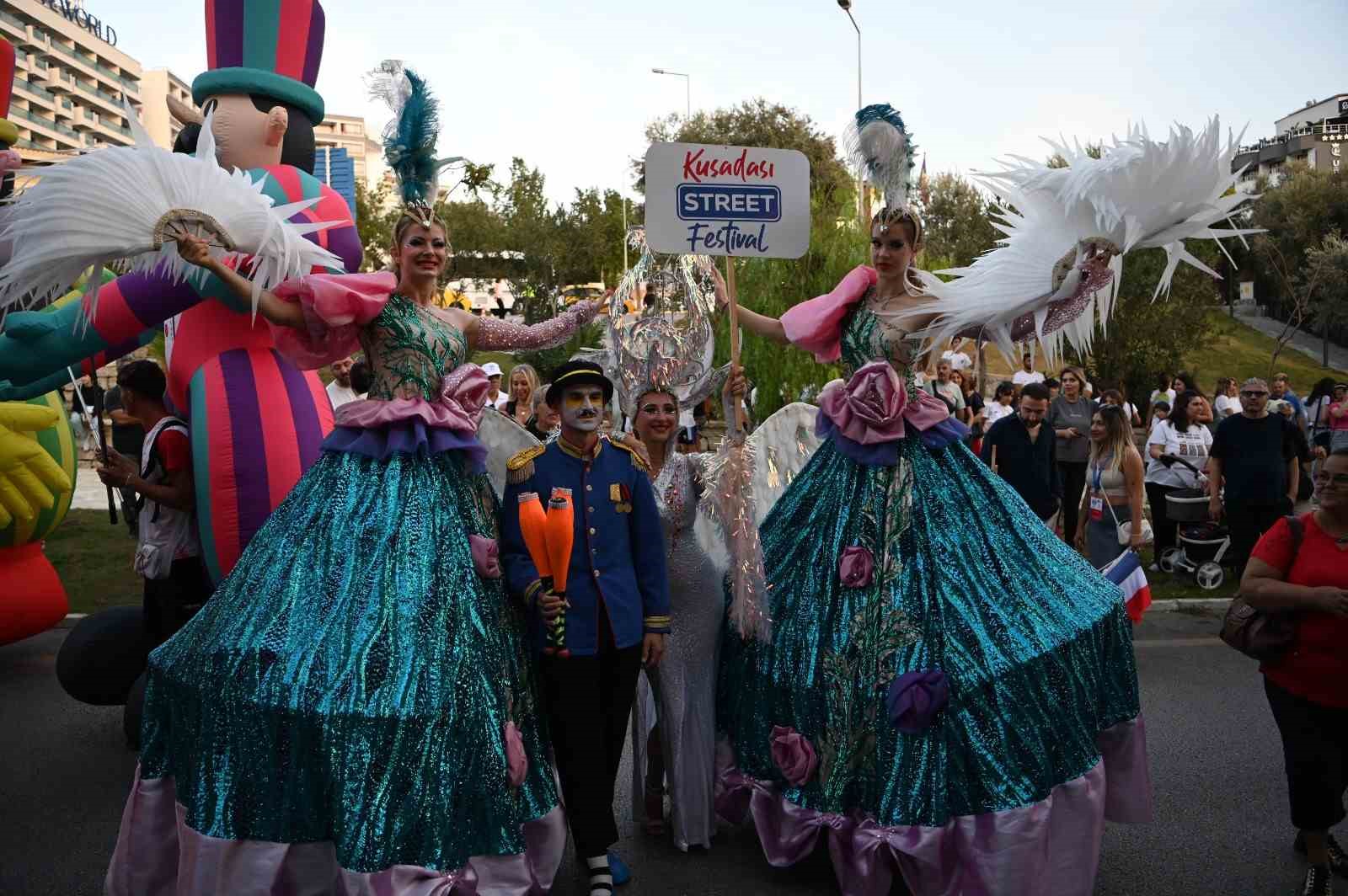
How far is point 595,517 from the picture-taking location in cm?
383

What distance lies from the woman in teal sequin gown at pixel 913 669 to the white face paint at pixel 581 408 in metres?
0.92

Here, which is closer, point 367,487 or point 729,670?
point 367,487

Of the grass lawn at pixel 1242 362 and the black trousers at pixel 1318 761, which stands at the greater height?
the grass lawn at pixel 1242 362

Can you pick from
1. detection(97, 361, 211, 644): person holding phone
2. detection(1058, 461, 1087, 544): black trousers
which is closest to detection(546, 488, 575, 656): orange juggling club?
detection(97, 361, 211, 644): person holding phone

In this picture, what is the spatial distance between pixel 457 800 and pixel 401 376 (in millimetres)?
1449

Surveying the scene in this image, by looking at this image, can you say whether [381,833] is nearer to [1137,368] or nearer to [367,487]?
[367,487]

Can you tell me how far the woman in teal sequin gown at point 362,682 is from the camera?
324 cm

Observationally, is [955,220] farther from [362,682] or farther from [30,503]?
[362,682]

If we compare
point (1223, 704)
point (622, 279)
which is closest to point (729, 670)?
point (622, 279)

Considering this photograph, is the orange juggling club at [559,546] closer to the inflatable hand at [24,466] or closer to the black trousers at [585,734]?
the black trousers at [585,734]

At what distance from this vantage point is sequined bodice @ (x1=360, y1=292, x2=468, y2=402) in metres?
3.89

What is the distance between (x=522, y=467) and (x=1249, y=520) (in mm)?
6531

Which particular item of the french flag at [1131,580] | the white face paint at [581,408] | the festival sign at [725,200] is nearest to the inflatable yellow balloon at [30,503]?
the white face paint at [581,408]

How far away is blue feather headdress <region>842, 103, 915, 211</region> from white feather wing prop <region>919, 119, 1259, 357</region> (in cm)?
36
